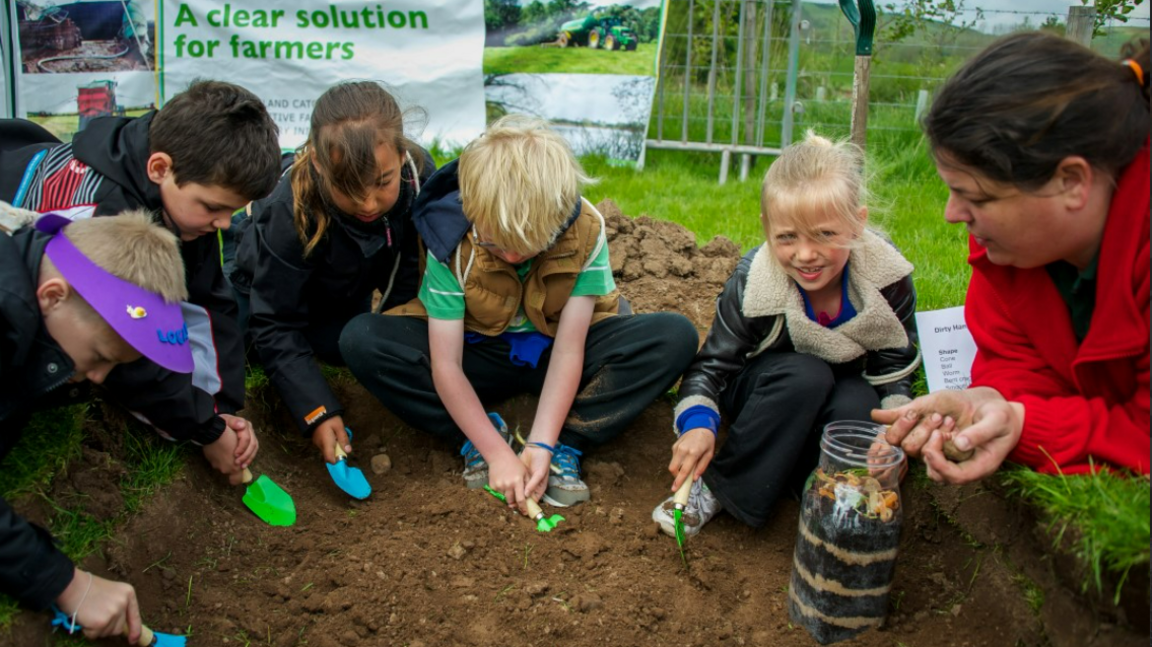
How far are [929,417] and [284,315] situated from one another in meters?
2.03

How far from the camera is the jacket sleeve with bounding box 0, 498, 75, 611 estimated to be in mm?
2006

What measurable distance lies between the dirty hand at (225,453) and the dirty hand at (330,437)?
28 centimetres

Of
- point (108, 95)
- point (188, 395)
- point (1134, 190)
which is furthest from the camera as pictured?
point (108, 95)

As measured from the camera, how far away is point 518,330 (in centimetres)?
314

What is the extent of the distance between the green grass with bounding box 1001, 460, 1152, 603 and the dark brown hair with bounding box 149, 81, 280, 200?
84.5 inches

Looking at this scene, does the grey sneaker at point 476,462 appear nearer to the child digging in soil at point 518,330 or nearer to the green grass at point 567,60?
the child digging in soil at point 518,330

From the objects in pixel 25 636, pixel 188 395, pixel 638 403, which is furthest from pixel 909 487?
pixel 25 636

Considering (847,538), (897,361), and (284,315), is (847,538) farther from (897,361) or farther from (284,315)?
(284,315)

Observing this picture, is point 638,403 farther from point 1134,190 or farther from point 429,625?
point 1134,190

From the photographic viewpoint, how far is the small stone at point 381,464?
321 cm

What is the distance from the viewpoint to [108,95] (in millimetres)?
6773

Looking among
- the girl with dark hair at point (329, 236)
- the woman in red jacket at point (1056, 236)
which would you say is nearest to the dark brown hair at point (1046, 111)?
the woman in red jacket at point (1056, 236)

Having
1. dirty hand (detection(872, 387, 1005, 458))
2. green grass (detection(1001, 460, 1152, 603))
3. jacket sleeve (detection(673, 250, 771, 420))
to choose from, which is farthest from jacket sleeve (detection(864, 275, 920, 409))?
green grass (detection(1001, 460, 1152, 603))

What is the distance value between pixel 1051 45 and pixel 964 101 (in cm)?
20
